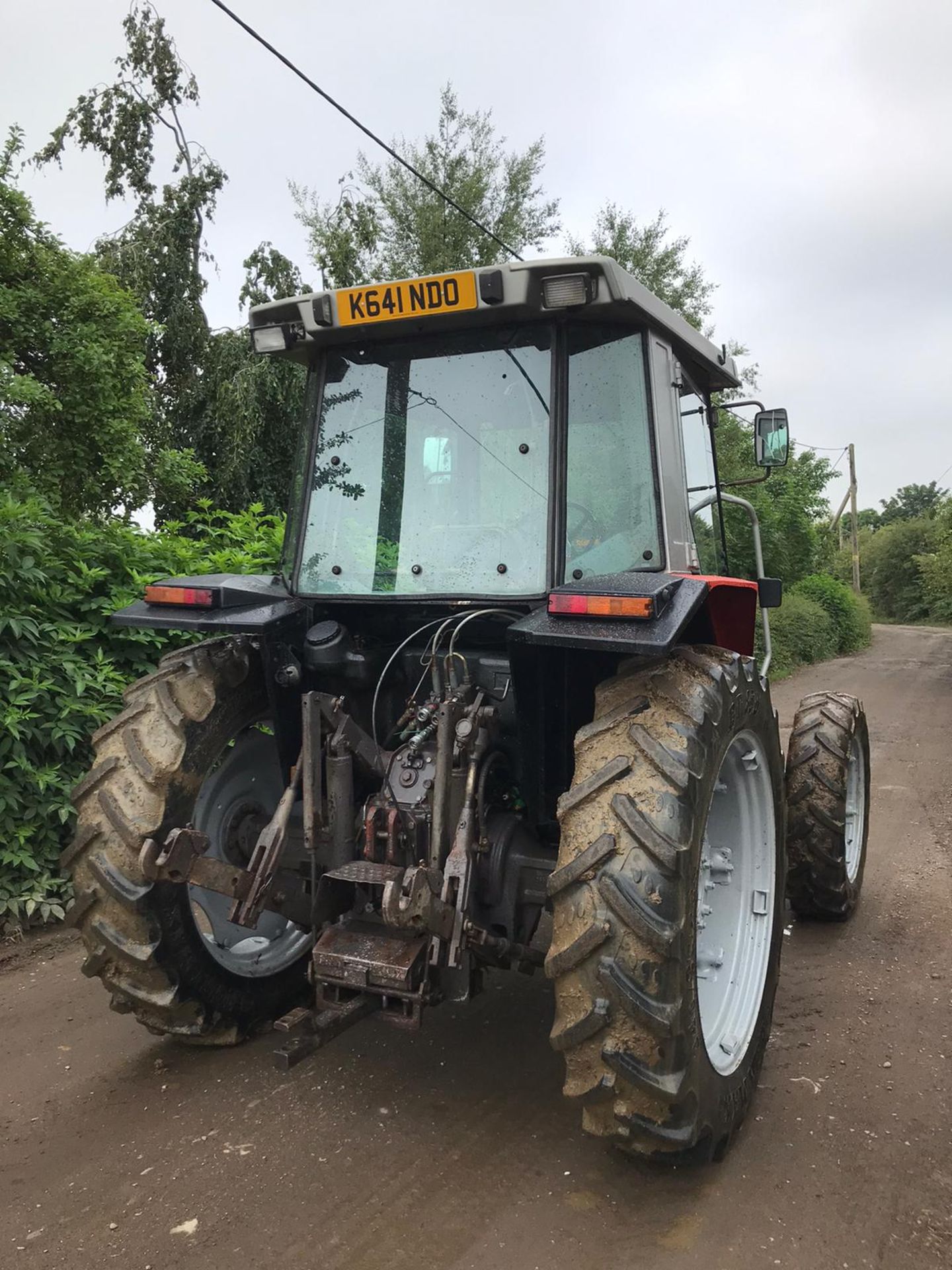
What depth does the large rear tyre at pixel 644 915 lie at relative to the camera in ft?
7.66

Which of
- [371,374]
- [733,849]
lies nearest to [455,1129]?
[733,849]

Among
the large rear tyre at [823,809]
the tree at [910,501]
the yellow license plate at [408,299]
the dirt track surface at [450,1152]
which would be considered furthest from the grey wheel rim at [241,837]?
the tree at [910,501]

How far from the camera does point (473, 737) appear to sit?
2.90m

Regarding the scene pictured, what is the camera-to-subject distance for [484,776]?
297 centimetres

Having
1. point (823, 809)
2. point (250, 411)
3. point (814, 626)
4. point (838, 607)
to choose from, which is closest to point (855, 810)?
point (823, 809)

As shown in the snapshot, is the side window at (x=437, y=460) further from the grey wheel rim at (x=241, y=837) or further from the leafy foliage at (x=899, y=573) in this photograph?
the leafy foliage at (x=899, y=573)

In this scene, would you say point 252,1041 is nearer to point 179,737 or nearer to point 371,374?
point 179,737

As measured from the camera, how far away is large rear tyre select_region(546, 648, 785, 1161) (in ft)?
7.66

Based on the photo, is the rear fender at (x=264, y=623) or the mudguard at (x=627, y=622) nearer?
the mudguard at (x=627, y=622)

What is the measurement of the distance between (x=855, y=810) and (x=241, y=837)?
3220 mm

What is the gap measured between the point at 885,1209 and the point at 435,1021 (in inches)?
66.1

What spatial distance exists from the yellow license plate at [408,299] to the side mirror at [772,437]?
6.18ft

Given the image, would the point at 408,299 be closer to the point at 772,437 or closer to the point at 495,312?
the point at 495,312

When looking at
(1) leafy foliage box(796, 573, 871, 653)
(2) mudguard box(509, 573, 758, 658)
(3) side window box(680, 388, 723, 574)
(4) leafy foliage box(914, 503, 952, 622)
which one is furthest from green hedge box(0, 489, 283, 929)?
(4) leafy foliage box(914, 503, 952, 622)
